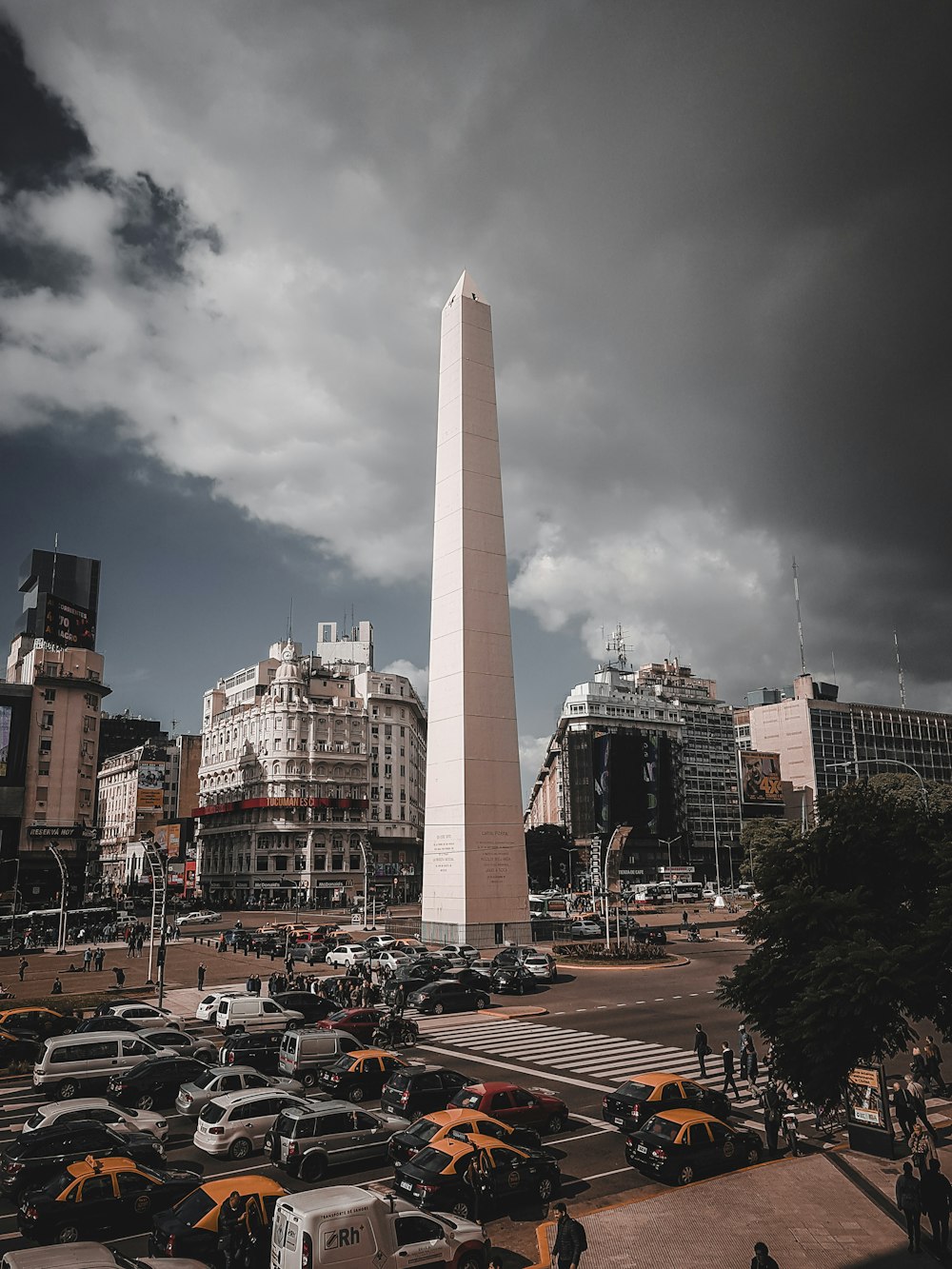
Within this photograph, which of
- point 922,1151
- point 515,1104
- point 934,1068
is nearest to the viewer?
point 922,1151

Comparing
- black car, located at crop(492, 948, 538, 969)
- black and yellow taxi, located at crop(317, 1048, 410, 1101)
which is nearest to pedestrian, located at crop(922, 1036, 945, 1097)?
black and yellow taxi, located at crop(317, 1048, 410, 1101)

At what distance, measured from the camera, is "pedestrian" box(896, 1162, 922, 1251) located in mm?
13344

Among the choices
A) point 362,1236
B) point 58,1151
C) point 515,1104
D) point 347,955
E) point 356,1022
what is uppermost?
point 362,1236

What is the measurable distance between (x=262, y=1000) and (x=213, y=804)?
4219 inches

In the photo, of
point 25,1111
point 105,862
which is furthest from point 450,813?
point 105,862

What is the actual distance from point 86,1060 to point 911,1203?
19.1m

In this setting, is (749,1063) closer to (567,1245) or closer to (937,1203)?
(937,1203)

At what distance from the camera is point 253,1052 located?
24531mm

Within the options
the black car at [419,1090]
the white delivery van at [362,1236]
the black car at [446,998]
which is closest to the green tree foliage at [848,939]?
the white delivery van at [362,1236]

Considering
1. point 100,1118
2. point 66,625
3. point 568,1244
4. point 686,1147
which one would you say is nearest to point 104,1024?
point 100,1118

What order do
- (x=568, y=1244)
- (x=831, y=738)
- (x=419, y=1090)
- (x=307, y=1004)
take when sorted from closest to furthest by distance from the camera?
(x=568, y=1244)
(x=419, y=1090)
(x=307, y=1004)
(x=831, y=738)

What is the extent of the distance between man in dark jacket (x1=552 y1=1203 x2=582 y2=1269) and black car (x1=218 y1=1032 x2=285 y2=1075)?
14.7 metres

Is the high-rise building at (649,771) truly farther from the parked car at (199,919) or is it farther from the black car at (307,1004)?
the black car at (307,1004)

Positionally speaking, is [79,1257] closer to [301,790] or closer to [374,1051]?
[374,1051]
